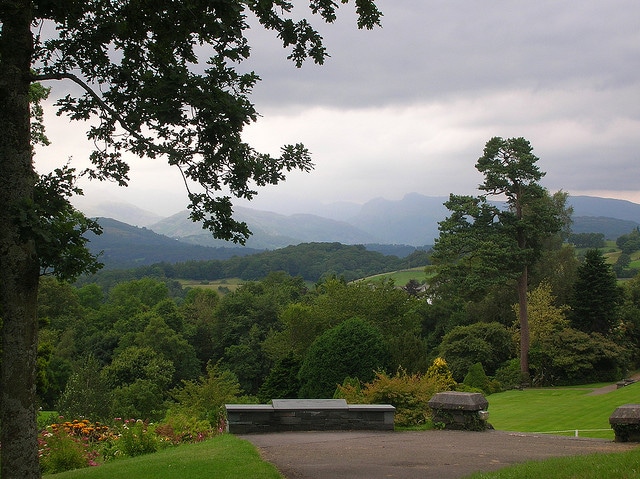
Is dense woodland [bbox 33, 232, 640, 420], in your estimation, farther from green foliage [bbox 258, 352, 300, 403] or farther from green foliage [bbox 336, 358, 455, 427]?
green foliage [bbox 336, 358, 455, 427]

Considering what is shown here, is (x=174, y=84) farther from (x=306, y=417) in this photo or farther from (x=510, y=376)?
(x=510, y=376)

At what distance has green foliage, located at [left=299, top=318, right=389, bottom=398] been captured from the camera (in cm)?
2592

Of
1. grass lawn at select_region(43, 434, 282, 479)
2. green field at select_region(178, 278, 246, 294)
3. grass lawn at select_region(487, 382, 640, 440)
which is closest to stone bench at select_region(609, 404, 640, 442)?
grass lawn at select_region(43, 434, 282, 479)

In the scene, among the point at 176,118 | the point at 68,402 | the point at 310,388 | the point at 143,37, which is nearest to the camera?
the point at 176,118

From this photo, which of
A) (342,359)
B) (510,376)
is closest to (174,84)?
(342,359)

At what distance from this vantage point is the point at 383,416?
37.8ft

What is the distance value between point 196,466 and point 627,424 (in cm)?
684

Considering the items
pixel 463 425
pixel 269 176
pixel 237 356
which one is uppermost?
pixel 269 176

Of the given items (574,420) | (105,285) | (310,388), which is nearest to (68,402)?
(310,388)

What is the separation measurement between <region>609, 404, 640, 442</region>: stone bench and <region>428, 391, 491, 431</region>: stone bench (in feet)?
7.94

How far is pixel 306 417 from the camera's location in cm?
1123

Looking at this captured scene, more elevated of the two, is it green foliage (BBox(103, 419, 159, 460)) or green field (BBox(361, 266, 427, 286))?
green field (BBox(361, 266, 427, 286))

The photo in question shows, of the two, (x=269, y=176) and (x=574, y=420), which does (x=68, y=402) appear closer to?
(x=269, y=176)

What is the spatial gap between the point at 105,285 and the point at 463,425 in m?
123
